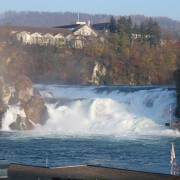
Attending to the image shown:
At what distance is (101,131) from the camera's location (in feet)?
96.4

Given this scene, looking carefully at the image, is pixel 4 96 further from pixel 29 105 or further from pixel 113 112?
pixel 113 112

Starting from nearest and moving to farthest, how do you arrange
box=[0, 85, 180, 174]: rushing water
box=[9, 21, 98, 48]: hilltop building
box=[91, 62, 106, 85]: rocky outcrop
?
box=[0, 85, 180, 174]: rushing water, box=[91, 62, 106, 85]: rocky outcrop, box=[9, 21, 98, 48]: hilltop building

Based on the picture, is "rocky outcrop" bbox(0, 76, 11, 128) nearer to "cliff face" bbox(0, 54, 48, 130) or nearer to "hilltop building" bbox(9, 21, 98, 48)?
"cliff face" bbox(0, 54, 48, 130)

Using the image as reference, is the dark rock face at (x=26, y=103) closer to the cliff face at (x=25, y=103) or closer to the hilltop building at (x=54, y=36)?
the cliff face at (x=25, y=103)

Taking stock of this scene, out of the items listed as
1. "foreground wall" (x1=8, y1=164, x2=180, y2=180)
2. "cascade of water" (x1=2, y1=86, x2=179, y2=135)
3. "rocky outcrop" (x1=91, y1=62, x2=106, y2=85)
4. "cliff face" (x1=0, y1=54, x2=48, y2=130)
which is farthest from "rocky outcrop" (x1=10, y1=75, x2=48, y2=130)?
"rocky outcrop" (x1=91, y1=62, x2=106, y2=85)

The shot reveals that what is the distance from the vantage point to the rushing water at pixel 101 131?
20.5m

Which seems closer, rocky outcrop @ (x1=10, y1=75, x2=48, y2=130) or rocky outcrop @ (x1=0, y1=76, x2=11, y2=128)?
rocky outcrop @ (x1=10, y1=75, x2=48, y2=130)

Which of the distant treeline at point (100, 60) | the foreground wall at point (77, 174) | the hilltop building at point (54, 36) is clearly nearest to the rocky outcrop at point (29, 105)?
the distant treeline at point (100, 60)

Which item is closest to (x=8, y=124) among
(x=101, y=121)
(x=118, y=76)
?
(x=101, y=121)

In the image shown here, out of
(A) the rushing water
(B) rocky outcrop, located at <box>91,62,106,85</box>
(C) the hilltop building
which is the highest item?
(C) the hilltop building

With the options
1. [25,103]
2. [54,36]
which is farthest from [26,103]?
[54,36]

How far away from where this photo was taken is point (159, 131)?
92.0 ft

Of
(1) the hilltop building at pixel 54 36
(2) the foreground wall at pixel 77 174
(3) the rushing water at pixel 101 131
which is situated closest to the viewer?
(2) the foreground wall at pixel 77 174

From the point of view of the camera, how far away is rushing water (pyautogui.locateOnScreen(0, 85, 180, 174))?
67.4ft
